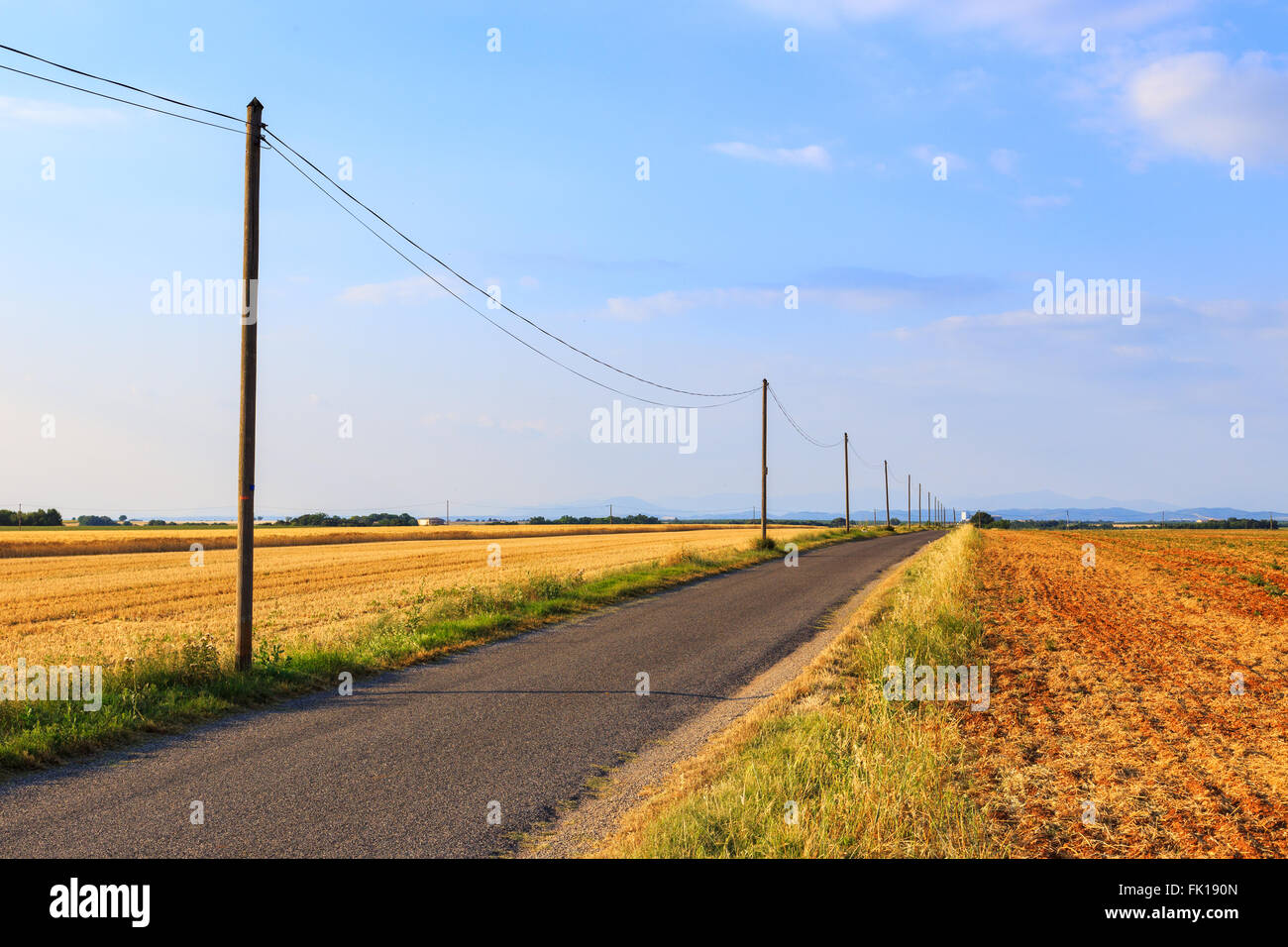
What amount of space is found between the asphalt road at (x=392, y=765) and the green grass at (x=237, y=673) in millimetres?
404

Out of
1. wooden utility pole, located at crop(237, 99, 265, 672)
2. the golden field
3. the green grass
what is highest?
wooden utility pole, located at crop(237, 99, 265, 672)

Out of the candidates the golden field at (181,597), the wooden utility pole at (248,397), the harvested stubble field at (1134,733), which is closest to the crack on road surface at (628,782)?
the harvested stubble field at (1134,733)

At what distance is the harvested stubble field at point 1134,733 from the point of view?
5.79 metres

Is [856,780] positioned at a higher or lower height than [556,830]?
higher

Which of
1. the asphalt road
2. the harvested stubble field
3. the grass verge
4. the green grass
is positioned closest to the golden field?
the green grass

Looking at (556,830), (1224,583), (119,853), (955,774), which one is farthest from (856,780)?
(1224,583)

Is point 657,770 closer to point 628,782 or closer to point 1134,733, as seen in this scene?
point 628,782

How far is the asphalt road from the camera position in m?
5.77

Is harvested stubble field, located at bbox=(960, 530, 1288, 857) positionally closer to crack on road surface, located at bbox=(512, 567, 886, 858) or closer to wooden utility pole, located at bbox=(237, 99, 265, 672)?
crack on road surface, located at bbox=(512, 567, 886, 858)

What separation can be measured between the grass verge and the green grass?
18.4 feet

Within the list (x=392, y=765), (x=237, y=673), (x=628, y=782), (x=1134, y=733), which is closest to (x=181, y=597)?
(x=237, y=673)
